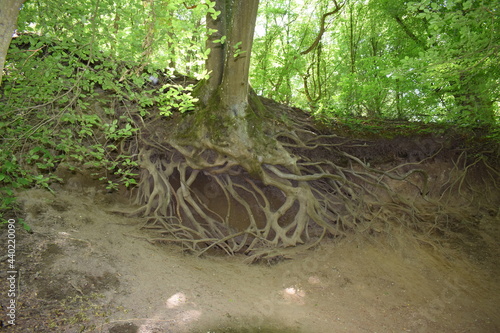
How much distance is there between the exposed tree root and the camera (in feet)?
19.7

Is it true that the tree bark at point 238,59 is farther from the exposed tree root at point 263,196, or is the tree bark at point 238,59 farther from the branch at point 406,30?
the branch at point 406,30

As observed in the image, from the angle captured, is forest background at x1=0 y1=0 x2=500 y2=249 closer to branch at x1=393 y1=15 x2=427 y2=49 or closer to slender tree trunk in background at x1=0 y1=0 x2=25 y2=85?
branch at x1=393 y1=15 x2=427 y2=49

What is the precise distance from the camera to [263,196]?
648cm

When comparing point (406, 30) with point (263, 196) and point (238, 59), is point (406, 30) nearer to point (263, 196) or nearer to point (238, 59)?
point (238, 59)

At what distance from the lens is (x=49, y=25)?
343 cm

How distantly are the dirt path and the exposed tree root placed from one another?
1.46 feet

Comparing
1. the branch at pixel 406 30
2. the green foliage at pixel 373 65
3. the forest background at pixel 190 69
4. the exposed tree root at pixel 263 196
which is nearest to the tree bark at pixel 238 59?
the forest background at pixel 190 69

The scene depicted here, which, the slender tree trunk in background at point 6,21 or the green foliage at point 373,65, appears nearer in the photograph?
the slender tree trunk in background at point 6,21

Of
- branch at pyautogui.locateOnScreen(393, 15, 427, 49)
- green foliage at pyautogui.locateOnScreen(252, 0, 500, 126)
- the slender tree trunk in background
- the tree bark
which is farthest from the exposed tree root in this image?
the slender tree trunk in background

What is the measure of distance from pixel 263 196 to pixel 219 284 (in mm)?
2277

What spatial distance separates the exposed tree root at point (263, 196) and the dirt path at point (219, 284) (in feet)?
1.46

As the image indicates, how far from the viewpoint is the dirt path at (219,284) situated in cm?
342

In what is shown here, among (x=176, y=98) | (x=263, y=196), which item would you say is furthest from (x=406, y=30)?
(x=176, y=98)

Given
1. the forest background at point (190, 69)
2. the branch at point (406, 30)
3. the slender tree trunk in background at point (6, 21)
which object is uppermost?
the branch at point (406, 30)
